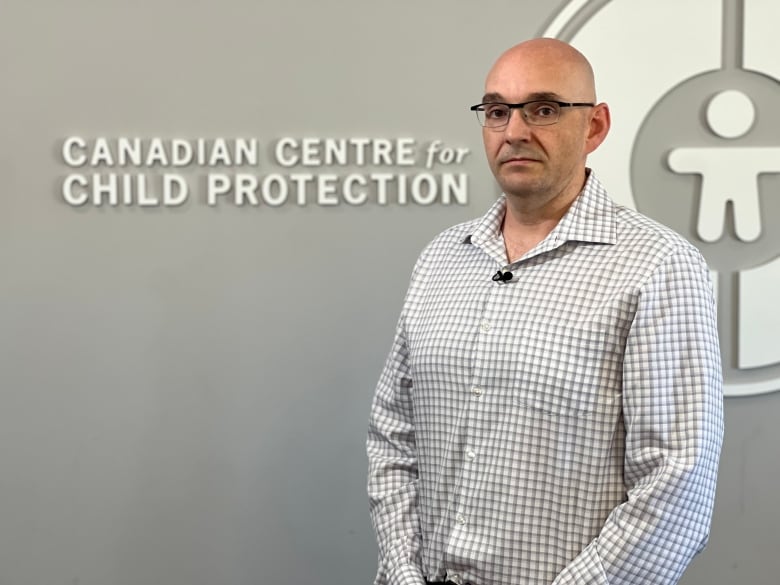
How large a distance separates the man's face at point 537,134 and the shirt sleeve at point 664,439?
278mm

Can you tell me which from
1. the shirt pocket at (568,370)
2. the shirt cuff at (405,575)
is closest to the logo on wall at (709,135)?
the shirt pocket at (568,370)

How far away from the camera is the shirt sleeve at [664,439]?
1465 millimetres

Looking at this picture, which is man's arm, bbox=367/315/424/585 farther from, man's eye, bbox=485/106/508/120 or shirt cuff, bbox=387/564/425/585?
man's eye, bbox=485/106/508/120

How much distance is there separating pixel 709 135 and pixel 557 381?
1318mm

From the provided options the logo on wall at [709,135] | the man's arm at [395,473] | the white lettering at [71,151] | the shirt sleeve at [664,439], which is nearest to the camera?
the shirt sleeve at [664,439]

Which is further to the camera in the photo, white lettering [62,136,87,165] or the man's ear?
white lettering [62,136,87,165]

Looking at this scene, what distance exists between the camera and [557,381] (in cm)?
157

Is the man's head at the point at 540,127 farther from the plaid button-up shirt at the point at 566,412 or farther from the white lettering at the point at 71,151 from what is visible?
the white lettering at the point at 71,151

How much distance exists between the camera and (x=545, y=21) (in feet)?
8.33

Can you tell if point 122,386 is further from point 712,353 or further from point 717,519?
point 717,519

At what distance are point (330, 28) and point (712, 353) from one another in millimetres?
1417

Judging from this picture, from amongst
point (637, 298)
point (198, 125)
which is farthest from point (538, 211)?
point (198, 125)

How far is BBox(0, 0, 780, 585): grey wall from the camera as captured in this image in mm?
2361

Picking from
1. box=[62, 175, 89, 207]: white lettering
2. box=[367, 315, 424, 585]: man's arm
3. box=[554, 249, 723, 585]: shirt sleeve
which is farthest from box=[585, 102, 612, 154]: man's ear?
box=[62, 175, 89, 207]: white lettering
